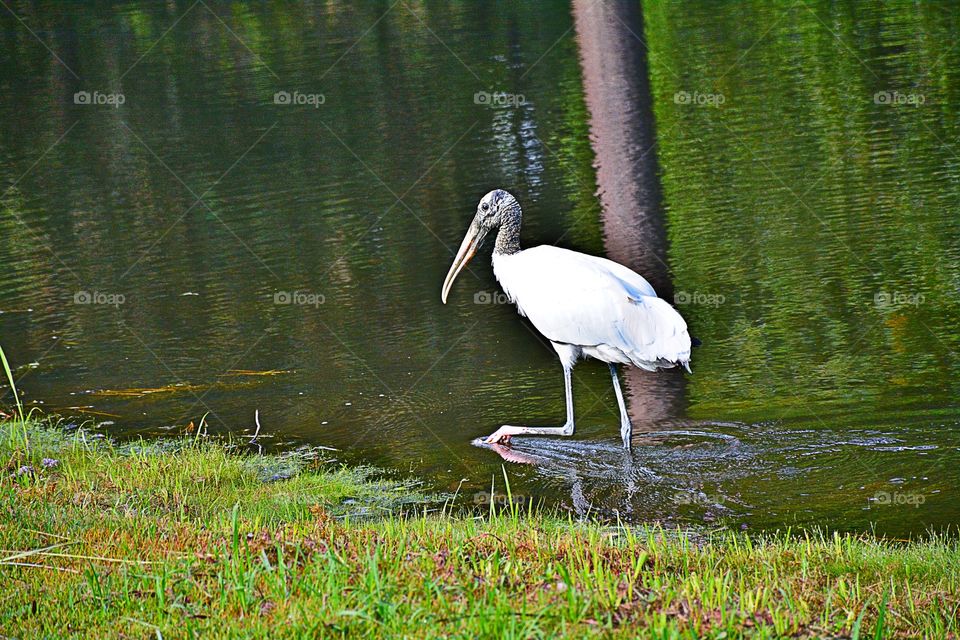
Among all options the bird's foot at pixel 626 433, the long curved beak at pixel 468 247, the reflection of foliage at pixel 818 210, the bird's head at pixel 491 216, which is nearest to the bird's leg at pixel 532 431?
the bird's foot at pixel 626 433

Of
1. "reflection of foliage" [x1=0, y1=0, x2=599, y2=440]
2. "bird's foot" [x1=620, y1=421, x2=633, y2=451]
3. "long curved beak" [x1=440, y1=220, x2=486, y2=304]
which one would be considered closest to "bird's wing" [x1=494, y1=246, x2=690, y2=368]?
"bird's foot" [x1=620, y1=421, x2=633, y2=451]

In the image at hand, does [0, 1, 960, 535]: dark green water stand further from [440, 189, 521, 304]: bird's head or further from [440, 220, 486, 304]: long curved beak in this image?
[440, 189, 521, 304]: bird's head

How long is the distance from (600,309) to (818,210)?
207 inches

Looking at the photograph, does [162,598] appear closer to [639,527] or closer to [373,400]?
[639,527]

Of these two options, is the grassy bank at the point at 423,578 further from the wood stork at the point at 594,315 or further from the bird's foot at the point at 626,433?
the wood stork at the point at 594,315

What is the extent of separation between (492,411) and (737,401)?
157 centimetres

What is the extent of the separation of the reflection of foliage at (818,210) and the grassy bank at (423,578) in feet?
8.99

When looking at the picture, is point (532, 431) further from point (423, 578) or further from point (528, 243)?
point (528, 243)

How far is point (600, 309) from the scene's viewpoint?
7273 mm

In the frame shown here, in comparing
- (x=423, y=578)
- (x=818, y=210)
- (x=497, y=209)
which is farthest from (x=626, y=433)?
(x=818, y=210)

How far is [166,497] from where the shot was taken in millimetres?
6246

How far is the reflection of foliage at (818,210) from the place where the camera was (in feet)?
27.1

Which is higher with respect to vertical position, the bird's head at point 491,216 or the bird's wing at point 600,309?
the bird's head at point 491,216

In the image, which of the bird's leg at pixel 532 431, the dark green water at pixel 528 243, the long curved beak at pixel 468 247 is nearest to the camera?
the dark green water at pixel 528 243
